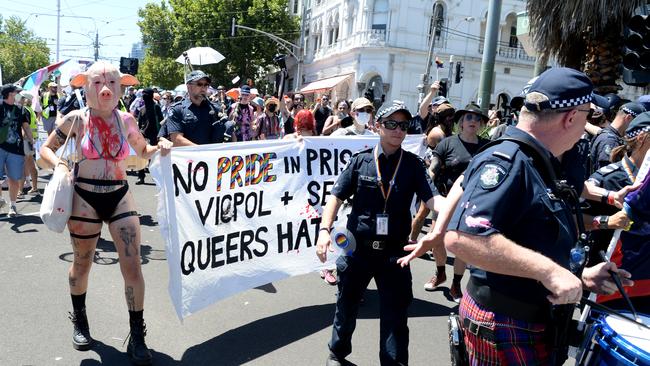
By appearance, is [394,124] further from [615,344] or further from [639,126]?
[615,344]

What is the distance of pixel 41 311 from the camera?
15.3ft

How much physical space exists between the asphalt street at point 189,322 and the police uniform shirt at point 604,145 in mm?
2132

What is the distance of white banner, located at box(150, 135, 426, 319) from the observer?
14.2ft

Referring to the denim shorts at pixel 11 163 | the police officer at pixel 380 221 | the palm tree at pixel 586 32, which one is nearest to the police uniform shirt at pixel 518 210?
the police officer at pixel 380 221

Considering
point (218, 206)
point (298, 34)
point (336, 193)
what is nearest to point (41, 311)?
point (218, 206)

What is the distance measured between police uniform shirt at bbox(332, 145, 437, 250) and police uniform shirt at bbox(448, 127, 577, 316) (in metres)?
1.61

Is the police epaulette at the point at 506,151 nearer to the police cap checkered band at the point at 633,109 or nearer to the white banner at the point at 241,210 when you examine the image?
the white banner at the point at 241,210

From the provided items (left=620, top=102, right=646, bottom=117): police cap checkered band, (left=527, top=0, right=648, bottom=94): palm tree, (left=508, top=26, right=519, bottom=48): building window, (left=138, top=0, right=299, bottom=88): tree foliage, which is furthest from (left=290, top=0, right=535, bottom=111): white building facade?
(left=620, top=102, right=646, bottom=117): police cap checkered band

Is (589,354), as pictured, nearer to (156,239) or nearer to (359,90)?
(156,239)

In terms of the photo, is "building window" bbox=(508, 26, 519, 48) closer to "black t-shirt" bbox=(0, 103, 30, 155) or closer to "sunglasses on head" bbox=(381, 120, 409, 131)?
"black t-shirt" bbox=(0, 103, 30, 155)

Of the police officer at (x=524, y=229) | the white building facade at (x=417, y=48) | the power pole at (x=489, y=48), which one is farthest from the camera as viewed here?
the white building facade at (x=417, y=48)

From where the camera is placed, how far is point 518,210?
2115mm

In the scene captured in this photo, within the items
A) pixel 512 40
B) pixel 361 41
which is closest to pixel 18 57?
pixel 361 41

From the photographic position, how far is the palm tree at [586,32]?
1032cm
